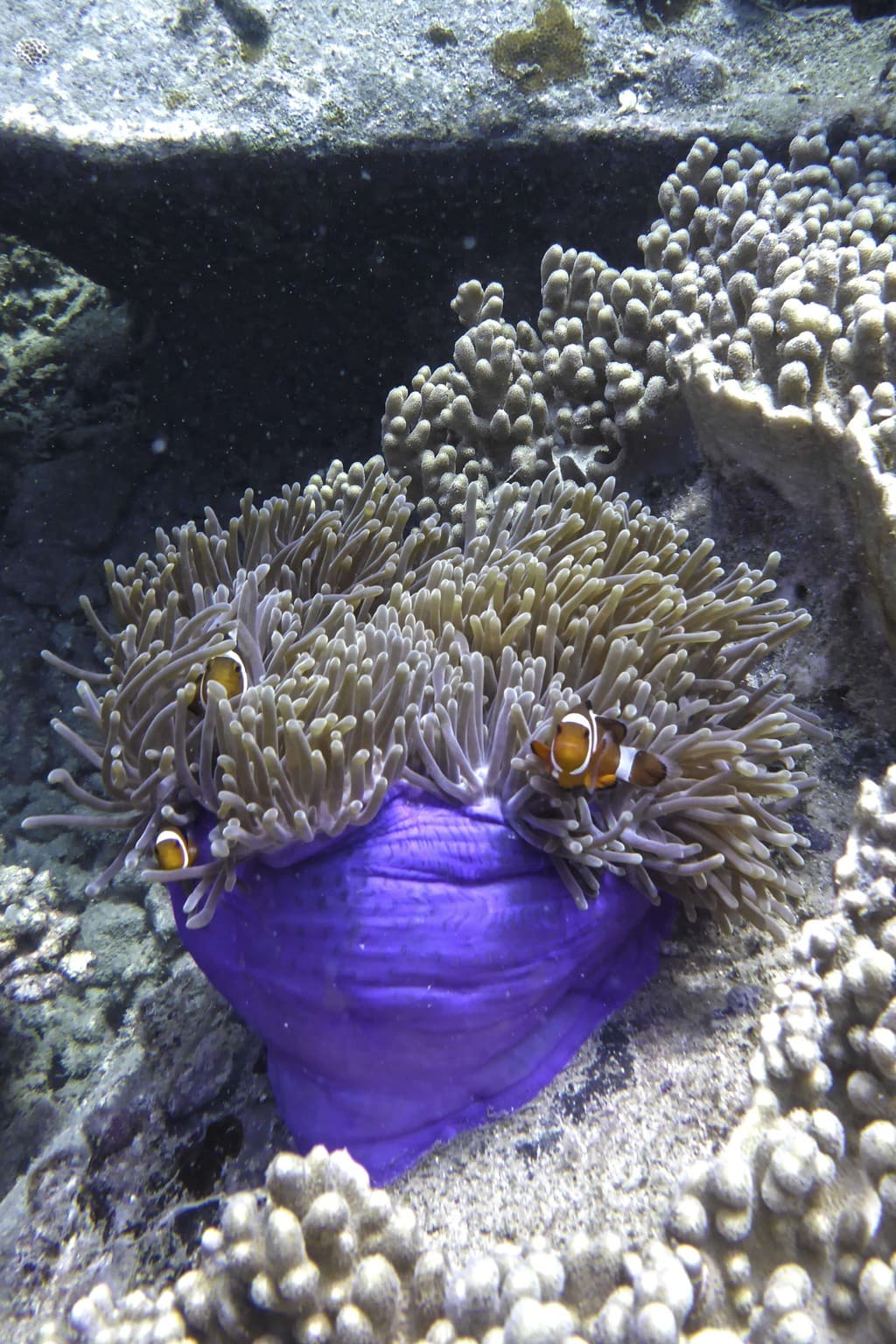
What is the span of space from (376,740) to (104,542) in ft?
10.7

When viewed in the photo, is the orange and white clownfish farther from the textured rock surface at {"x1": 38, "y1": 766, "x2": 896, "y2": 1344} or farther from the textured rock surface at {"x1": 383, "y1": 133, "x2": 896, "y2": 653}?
the textured rock surface at {"x1": 383, "y1": 133, "x2": 896, "y2": 653}

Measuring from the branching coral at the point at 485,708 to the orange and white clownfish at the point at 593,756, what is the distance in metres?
0.06

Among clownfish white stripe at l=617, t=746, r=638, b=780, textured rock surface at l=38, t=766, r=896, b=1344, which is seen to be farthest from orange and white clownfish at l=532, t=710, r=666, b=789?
textured rock surface at l=38, t=766, r=896, b=1344

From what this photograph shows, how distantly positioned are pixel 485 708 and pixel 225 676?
60cm

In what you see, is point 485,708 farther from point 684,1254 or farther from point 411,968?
point 684,1254

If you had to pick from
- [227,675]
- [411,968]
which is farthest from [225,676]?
[411,968]

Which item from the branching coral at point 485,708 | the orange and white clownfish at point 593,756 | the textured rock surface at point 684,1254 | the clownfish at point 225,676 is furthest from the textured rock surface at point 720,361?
the clownfish at point 225,676

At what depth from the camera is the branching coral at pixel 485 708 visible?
164 cm

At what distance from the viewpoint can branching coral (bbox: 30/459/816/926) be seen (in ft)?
5.39

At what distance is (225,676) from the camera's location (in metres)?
1.82

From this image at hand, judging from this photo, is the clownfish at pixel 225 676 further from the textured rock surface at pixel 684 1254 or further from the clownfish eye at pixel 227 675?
the textured rock surface at pixel 684 1254

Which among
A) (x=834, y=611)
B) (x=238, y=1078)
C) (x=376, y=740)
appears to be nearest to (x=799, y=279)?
(x=834, y=611)

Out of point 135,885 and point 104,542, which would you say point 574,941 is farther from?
point 104,542

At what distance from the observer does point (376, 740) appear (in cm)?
176
